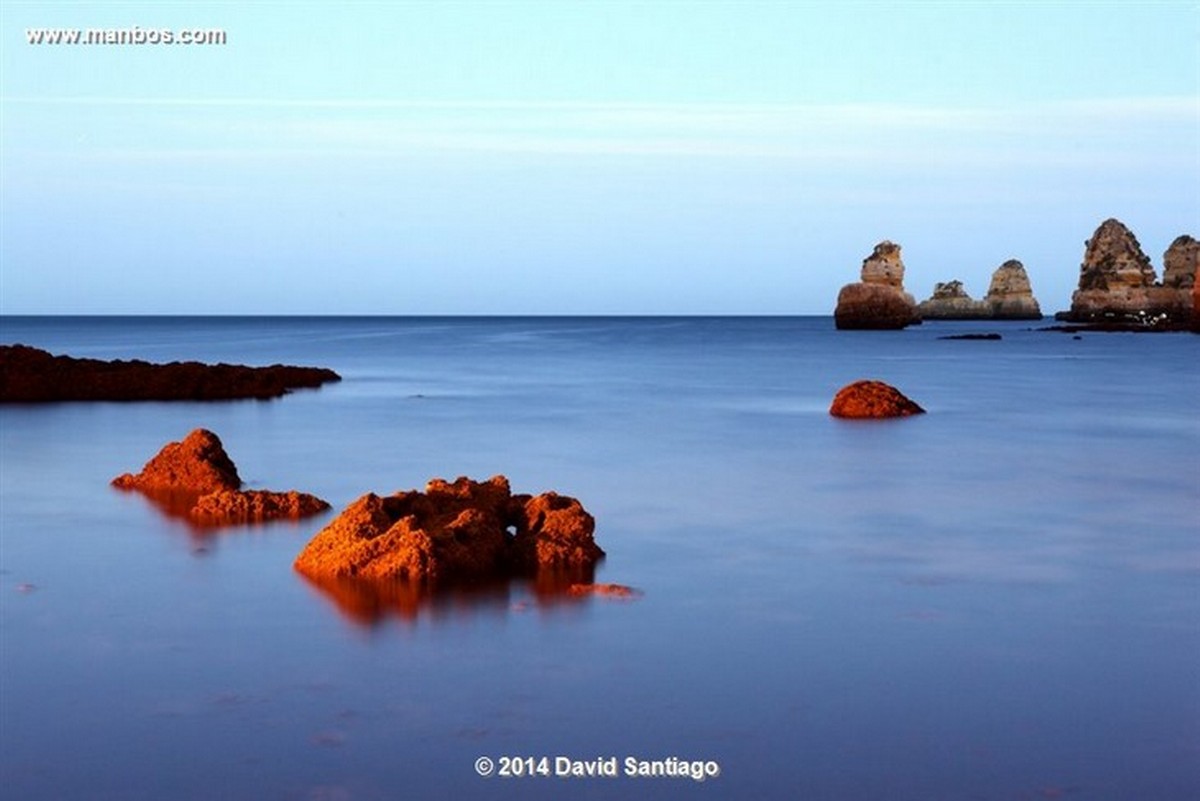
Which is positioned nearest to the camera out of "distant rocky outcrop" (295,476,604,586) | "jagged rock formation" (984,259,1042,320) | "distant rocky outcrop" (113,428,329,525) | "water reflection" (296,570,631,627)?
"water reflection" (296,570,631,627)

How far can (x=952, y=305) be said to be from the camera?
532 ft

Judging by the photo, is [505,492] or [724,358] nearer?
[505,492]

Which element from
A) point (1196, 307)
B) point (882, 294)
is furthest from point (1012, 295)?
point (1196, 307)

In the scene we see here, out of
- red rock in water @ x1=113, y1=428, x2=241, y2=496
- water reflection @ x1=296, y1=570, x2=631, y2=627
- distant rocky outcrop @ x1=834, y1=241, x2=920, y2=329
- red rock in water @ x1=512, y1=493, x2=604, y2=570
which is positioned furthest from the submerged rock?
distant rocky outcrop @ x1=834, y1=241, x2=920, y2=329

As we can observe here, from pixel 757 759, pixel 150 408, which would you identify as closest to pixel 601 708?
pixel 757 759

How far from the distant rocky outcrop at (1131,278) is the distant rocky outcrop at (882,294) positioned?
60.6 ft

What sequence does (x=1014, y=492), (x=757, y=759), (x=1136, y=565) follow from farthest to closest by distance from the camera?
(x=1014, y=492)
(x=1136, y=565)
(x=757, y=759)

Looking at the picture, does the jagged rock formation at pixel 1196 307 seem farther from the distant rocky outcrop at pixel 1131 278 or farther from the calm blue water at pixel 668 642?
the calm blue water at pixel 668 642

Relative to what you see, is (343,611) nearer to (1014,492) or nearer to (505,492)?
(505,492)

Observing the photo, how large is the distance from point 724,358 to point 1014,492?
52.8m

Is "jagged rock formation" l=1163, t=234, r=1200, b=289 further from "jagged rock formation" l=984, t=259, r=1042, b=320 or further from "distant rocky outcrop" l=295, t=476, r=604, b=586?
"distant rocky outcrop" l=295, t=476, r=604, b=586

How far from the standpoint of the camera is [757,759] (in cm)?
656

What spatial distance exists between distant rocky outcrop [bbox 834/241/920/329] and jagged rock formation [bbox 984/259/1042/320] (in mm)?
33944

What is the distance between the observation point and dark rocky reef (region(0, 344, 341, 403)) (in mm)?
29766
